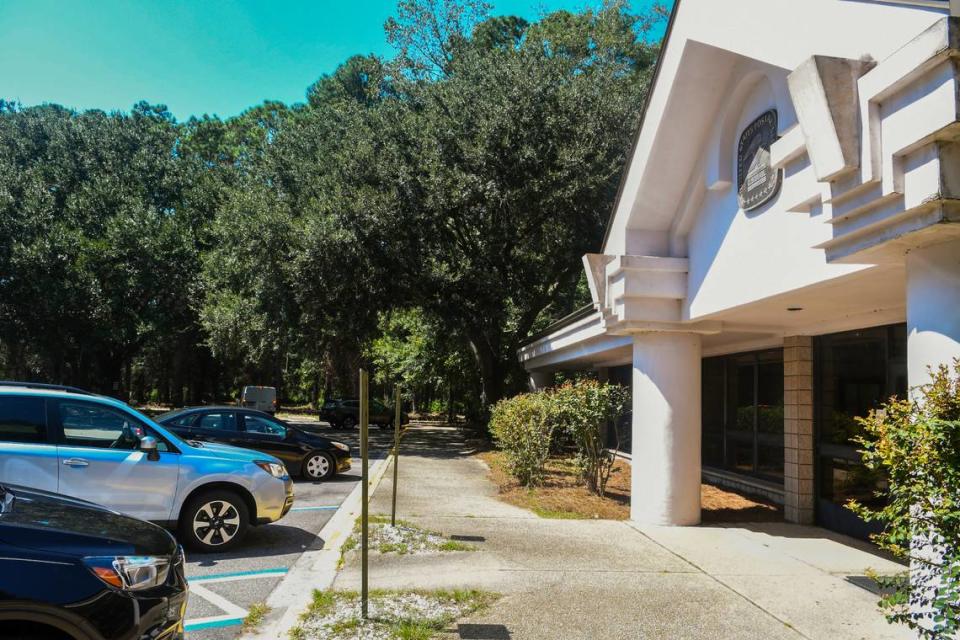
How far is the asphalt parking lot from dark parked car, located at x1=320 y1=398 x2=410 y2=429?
24112mm

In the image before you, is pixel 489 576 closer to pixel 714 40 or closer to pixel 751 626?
pixel 751 626

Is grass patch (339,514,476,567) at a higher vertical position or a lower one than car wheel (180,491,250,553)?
lower

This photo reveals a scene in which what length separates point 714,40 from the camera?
286 inches

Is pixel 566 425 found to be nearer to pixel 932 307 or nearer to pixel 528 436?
pixel 528 436

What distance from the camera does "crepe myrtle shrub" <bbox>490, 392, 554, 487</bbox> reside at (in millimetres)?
12484

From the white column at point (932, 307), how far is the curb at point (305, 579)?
485 cm

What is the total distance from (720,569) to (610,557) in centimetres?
112

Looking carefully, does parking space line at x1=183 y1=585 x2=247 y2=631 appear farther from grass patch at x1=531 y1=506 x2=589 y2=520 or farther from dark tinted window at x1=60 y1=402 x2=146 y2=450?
grass patch at x1=531 y1=506 x2=589 y2=520

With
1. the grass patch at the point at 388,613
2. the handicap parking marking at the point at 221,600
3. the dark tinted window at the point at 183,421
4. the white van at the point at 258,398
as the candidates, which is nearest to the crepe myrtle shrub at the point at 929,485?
the grass patch at the point at 388,613

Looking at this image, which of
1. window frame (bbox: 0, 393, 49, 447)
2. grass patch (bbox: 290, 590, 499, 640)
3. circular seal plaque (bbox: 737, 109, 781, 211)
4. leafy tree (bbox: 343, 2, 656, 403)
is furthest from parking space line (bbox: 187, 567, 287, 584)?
leafy tree (bbox: 343, 2, 656, 403)

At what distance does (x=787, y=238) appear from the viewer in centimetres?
682

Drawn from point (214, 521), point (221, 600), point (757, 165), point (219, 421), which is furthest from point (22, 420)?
point (757, 165)

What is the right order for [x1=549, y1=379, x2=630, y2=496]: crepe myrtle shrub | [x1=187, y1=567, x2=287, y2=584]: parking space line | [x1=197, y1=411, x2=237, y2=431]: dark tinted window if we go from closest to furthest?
[x1=187, y1=567, x2=287, y2=584]: parking space line
[x1=549, y1=379, x2=630, y2=496]: crepe myrtle shrub
[x1=197, y1=411, x2=237, y2=431]: dark tinted window

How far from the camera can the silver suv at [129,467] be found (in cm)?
721
